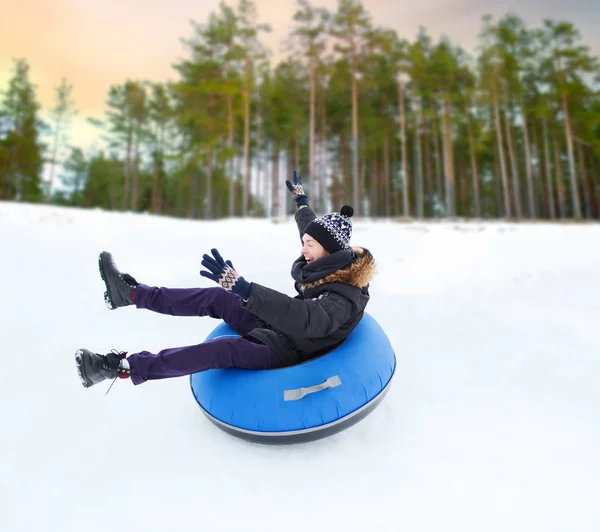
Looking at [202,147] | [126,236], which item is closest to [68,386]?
[126,236]

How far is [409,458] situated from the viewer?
2.18m

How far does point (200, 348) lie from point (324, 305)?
0.81m

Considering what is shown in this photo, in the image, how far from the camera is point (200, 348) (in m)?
2.26

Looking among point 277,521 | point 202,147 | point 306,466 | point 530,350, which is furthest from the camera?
point 202,147

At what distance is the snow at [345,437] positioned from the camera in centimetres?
181

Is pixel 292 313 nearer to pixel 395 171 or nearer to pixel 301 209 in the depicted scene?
pixel 301 209

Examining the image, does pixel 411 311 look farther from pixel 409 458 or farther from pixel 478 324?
pixel 409 458

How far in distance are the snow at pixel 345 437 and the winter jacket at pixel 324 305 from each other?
1.99 feet

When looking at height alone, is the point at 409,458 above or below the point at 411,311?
below

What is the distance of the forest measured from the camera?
1830 centimetres

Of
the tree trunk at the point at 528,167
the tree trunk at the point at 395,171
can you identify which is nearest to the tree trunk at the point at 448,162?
the tree trunk at the point at 528,167

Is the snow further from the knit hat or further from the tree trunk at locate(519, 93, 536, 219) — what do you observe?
the tree trunk at locate(519, 93, 536, 219)

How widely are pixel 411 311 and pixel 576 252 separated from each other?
416 cm

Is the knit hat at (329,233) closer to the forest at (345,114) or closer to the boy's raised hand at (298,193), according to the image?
the boy's raised hand at (298,193)
